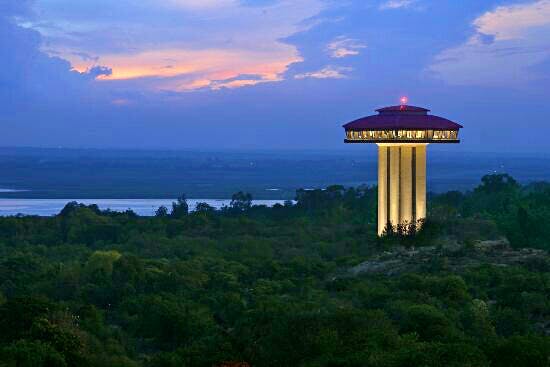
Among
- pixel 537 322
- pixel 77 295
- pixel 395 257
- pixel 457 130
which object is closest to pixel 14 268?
pixel 77 295

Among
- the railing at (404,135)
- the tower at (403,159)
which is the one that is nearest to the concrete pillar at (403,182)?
the tower at (403,159)

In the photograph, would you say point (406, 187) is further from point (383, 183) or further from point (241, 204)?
point (241, 204)

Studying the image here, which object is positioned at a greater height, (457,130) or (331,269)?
(457,130)

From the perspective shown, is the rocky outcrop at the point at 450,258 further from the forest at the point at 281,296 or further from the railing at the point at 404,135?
the railing at the point at 404,135

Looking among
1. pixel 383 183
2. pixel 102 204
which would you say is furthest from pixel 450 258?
pixel 102 204

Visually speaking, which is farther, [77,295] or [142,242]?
[142,242]

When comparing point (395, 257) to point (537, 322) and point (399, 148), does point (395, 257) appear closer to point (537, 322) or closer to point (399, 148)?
point (399, 148)
